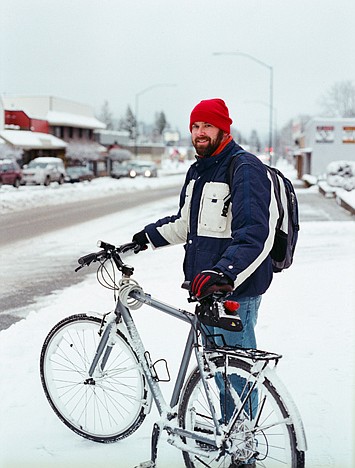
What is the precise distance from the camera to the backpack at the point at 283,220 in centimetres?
333

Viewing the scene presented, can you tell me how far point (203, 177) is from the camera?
3.42m

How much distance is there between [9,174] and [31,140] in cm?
1825

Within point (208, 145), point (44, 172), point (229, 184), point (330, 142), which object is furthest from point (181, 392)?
point (330, 142)

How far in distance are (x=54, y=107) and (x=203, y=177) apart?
61784mm

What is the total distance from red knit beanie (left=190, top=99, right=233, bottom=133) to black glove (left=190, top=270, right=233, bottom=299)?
804mm

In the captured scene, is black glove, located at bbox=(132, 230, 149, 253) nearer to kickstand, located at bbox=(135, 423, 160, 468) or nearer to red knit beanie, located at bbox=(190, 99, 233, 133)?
red knit beanie, located at bbox=(190, 99, 233, 133)

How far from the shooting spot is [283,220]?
11.0 feet

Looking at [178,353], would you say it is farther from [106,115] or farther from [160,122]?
[160,122]

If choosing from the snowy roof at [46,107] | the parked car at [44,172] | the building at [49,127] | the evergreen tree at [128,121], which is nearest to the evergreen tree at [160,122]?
the evergreen tree at [128,121]

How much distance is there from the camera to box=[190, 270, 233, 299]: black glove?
2945 millimetres

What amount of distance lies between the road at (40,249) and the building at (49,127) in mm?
29310

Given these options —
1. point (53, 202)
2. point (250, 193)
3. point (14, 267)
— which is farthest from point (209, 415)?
point (53, 202)

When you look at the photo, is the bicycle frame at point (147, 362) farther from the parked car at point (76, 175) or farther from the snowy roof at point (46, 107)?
the snowy roof at point (46, 107)

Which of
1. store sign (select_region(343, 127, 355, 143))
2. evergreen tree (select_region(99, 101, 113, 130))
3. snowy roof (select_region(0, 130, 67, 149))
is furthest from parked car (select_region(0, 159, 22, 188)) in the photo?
evergreen tree (select_region(99, 101, 113, 130))
